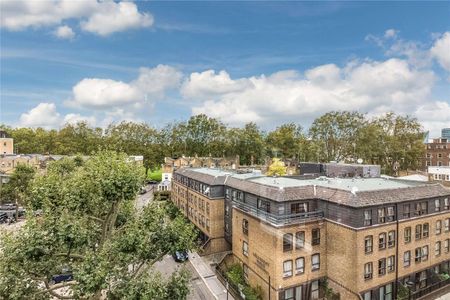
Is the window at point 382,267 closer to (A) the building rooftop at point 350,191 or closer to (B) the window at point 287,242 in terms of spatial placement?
(A) the building rooftop at point 350,191

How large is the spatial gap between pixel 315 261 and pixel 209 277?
9939mm

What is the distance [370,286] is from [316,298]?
3.87 metres

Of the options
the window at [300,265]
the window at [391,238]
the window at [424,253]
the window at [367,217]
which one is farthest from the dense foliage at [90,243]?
the window at [424,253]

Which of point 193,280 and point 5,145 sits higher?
point 5,145

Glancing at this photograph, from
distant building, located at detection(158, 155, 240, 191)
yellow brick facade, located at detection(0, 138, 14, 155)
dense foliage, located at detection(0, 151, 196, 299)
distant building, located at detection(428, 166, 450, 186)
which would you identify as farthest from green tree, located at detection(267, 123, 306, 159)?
yellow brick facade, located at detection(0, 138, 14, 155)

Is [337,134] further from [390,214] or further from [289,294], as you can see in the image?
[289,294]

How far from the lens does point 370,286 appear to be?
20.8 metres

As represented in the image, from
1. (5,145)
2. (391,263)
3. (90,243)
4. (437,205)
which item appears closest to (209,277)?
(90,243)

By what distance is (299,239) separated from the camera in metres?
21.3

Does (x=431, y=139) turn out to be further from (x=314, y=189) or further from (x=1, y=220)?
(x=1, y=220)

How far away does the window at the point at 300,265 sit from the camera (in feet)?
70.3

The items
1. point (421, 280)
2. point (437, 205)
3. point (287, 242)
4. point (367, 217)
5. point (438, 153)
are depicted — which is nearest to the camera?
point (367, 217)

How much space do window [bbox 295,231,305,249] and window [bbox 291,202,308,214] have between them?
4.86 ft

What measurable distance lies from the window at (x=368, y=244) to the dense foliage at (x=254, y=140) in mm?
41010
